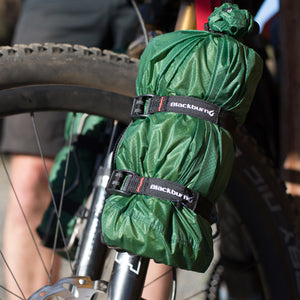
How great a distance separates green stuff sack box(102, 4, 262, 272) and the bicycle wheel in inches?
8.4

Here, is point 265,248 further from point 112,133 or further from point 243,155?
point 112,133

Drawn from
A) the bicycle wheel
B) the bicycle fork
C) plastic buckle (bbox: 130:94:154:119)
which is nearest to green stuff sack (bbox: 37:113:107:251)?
the bicycle fork

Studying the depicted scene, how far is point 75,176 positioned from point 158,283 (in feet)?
1.21

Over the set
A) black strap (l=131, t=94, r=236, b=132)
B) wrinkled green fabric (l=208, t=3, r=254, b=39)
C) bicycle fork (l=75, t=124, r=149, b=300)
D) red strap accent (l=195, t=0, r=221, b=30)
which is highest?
red strap accent (l=195, t=0, r=221, b=30)

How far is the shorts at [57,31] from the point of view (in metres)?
1.40

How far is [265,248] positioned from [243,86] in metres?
0.55

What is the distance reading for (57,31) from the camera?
1.44 m

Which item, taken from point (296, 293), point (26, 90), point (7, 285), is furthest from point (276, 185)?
point (7, 285)

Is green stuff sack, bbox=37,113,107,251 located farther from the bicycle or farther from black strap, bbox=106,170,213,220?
black strap, bbox=106,170,213,220

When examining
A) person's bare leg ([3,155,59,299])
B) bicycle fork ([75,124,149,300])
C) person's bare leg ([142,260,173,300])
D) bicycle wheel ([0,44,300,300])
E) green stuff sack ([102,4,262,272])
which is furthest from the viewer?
person's bare leg ([3,155,59,299])

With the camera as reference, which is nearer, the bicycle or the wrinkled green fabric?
the wrinkled green fabric

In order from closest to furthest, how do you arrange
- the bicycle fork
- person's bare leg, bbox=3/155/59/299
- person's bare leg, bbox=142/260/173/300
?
the bicycle fork → person's bare leg, bbox=142/260/173/300 → person's bare leg, bbox=3/155/59/299

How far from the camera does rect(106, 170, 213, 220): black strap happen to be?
0.71 meters

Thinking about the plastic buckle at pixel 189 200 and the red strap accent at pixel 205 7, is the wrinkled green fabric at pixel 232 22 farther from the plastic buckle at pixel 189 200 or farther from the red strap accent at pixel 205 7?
the plastic buckle at pixel 189 200
